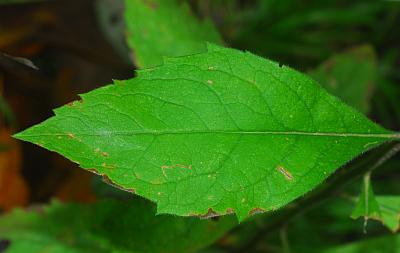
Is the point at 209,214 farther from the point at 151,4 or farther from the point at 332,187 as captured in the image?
the point at 151,4

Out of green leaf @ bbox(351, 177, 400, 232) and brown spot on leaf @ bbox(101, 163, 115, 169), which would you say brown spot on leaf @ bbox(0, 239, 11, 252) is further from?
green leaf @ bbox(351, 177, 400, 232)

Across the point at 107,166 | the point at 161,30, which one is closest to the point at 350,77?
the point at 161,30

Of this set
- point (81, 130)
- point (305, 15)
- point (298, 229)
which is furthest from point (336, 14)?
point (81, 130)

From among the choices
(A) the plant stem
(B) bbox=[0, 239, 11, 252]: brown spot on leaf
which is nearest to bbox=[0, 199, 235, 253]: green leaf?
(B) bbox=[0, 239, 11, 252]: brown spot on leaf

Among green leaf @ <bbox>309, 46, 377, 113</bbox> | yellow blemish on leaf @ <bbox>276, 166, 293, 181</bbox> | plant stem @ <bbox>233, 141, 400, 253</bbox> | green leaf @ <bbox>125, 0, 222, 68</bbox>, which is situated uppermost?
green leaf @ <bbox>309, 46, 377, 113</bbox>

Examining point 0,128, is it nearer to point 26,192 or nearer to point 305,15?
point 26,192

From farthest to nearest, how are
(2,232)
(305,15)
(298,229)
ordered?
1. (305,15)
2. (298,229)
3. (2,232)

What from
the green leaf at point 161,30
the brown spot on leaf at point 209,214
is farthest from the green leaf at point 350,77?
the brown spot on leaf at point 209,214
